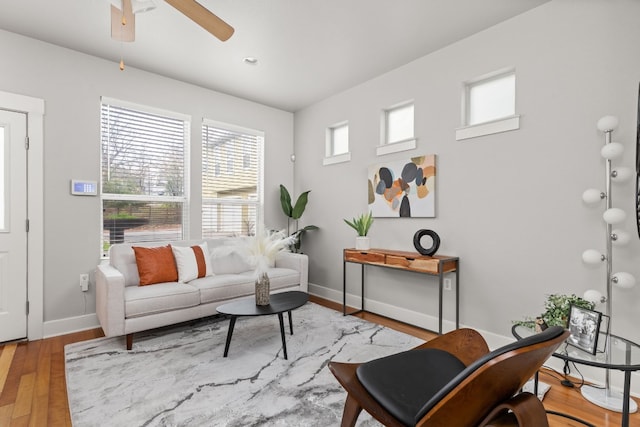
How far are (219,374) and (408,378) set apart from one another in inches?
58.7

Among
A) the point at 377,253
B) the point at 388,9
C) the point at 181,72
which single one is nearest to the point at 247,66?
the point at 181,72

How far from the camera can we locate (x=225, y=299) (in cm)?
335

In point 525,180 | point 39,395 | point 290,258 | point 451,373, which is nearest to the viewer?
point 451,373

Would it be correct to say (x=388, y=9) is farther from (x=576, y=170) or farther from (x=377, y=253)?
(x=377, y=253)

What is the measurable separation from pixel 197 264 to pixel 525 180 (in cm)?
320

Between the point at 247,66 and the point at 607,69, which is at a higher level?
the point at 247,66

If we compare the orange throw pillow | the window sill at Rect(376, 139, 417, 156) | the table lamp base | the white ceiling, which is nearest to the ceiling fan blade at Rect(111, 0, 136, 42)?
the white ceiling

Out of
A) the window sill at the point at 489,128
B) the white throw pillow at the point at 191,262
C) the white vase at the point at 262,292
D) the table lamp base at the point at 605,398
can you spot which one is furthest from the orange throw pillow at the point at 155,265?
the table lamp base at the point at 605,398

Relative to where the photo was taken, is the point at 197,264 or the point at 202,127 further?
the point at 202,127

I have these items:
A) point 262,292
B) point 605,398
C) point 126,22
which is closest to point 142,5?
point 126,22

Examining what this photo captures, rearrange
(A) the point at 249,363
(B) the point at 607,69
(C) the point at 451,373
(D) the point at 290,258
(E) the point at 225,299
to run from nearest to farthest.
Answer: (C) the point at 451,373 < (B) the point at 607,69 < (A) the point at 249,363 < (E) the point at 225,299 < (D) the point at 290,258

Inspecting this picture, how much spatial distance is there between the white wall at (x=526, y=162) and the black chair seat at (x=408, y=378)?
1517mm

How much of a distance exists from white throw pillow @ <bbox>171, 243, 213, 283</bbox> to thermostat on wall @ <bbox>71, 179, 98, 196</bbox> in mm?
975

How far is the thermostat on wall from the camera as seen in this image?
10.7ft
